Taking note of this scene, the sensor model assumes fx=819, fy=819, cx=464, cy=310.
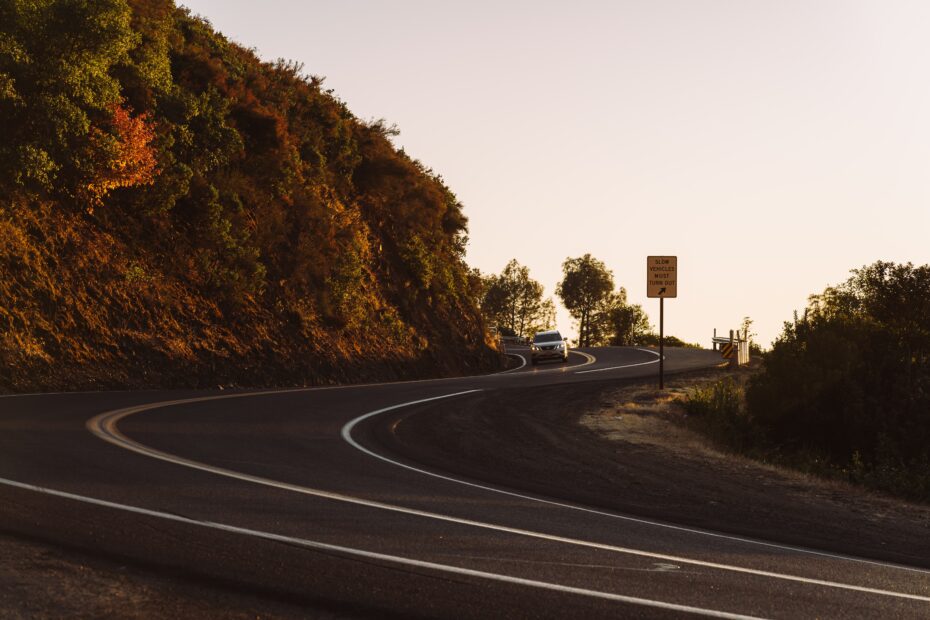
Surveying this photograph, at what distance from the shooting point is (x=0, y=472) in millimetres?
8734

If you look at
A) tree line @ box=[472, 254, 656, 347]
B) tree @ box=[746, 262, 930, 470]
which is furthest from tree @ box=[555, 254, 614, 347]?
tree @ box=[746, 262, 930, 470]

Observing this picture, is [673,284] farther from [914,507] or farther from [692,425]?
[914,507]

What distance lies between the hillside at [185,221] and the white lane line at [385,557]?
14.7 meters

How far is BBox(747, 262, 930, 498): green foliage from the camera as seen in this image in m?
22.4

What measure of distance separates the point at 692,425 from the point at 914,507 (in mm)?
8116

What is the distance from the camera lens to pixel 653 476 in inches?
421

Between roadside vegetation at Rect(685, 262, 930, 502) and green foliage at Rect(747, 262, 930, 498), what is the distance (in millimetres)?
29

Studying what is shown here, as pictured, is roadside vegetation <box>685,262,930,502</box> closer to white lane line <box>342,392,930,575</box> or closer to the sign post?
the sign post

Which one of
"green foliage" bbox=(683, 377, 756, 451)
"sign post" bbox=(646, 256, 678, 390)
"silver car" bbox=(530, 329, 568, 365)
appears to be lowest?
"green foliage" bbox=(683, 377, 756, 451)

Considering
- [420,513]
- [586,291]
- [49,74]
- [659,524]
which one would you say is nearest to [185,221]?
[49,74]

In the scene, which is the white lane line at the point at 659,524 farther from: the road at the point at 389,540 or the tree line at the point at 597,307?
the tree line at the point at 597,307

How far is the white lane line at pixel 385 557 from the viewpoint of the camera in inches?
212

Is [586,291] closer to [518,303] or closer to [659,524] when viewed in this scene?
[518,303]

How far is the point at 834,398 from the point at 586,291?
248 ft
